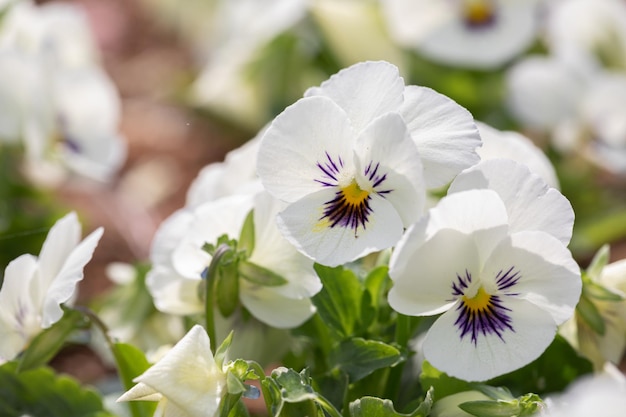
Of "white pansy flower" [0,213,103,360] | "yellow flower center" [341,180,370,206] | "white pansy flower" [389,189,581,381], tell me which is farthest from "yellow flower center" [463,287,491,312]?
"white pansy flower" [0,213,103,360]

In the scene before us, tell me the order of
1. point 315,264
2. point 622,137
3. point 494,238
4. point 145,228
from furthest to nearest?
point 145,228
point 622,137
point 315,264
point 494,238

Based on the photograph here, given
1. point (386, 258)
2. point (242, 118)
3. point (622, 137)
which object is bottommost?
point (242, 118)

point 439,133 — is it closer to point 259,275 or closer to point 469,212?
point 469,212

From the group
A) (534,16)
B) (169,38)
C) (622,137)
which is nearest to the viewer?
(622,137)

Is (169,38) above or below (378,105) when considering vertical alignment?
below

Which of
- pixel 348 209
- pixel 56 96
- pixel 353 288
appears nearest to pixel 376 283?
pixel 353 288

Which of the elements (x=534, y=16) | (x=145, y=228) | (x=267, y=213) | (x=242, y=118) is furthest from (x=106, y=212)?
(x=267, y=213)

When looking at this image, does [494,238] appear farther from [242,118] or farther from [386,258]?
[242,118]
